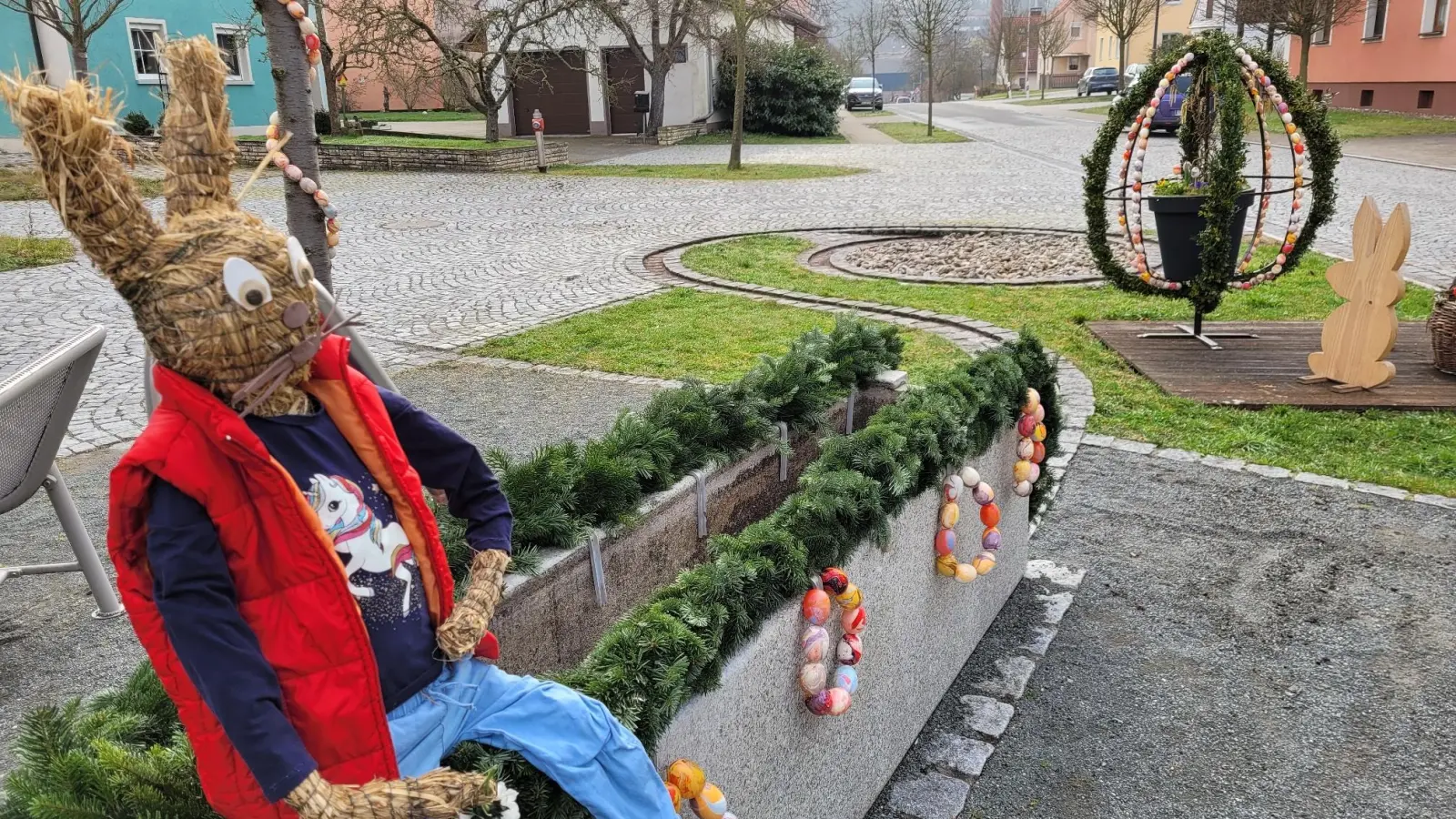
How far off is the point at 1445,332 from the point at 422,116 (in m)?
35.2

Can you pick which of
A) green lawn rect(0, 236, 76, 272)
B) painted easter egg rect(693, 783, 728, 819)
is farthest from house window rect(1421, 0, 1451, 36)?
painted easter egg rect(693, 783, 728, 819)

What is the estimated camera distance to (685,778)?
222 cm

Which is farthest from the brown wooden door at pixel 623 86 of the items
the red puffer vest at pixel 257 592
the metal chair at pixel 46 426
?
the red puffer vest at pixel 257 592

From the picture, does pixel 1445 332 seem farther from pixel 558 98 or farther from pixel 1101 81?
pixel 1101 81

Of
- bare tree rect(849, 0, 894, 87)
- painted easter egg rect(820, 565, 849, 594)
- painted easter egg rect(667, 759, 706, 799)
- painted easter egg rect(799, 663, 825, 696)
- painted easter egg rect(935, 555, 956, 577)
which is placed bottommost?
painted easter egg rect(935, 555, 956, 577)

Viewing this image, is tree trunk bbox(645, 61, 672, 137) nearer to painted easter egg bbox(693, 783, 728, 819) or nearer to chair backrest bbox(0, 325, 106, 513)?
chair backrest bbox(0, 325, 106, 513)

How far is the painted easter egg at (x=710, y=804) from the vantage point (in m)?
2.26

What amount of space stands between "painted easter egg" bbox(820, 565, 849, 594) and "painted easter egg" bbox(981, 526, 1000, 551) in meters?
1.24

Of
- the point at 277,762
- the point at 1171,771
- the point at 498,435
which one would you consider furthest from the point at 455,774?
the point at 498,435

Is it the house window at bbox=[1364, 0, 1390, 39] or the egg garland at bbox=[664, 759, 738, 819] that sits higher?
the house window at bbox=[1364, 0, 1390, 39]

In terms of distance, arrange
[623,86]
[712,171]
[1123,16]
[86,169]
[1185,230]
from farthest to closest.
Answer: [1123,16] → [623,86] → [712,171] → [1185,230] → [86,169]

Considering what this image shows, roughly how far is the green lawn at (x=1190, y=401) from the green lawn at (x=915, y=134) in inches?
733

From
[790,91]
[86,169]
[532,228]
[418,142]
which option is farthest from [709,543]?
[790,91]

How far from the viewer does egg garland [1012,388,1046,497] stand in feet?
13.6
